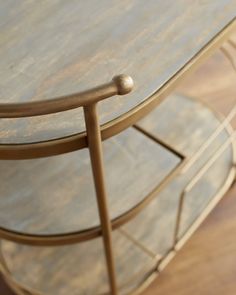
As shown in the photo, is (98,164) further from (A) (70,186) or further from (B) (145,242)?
(B) (145,242)

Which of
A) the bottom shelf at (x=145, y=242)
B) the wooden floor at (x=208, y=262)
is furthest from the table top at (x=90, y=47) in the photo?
the wooden floor at (x=208, y=262)

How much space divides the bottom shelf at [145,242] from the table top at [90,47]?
1.68 feet

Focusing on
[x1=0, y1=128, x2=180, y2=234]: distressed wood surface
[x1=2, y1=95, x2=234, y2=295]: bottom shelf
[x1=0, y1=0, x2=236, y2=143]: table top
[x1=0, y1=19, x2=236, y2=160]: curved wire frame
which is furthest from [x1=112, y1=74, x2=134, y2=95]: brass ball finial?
[x1=2, y1=95, x2=234, y2=295]: bottom shelf

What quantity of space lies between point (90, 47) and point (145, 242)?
656 millimetres

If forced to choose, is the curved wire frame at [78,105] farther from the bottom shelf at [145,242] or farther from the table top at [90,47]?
the bottom shelf at [145,242]

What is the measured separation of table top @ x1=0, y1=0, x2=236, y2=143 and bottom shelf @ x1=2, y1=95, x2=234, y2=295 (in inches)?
20.2

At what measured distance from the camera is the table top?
24.7 inches

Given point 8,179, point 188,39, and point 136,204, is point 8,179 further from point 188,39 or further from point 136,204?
point 188,39

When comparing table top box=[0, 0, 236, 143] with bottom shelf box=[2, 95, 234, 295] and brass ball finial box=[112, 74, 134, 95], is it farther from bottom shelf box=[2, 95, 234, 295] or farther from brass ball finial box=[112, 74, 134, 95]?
bottom shelf box=[2, 95, 234, 295]

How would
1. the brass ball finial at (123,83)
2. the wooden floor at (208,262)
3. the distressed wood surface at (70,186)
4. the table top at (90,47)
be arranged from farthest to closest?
the wooden floor at (208,262) → the distressed wood surface at (70,186) → the table top at (90,47) → the brass ball finial at (123,83)

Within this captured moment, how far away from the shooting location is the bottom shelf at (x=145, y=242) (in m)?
1.15

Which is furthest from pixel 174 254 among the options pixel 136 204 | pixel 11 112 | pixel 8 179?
pixel 11 112

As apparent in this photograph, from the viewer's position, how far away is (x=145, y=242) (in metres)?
1.19

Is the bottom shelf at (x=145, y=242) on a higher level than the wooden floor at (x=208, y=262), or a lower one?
higher
